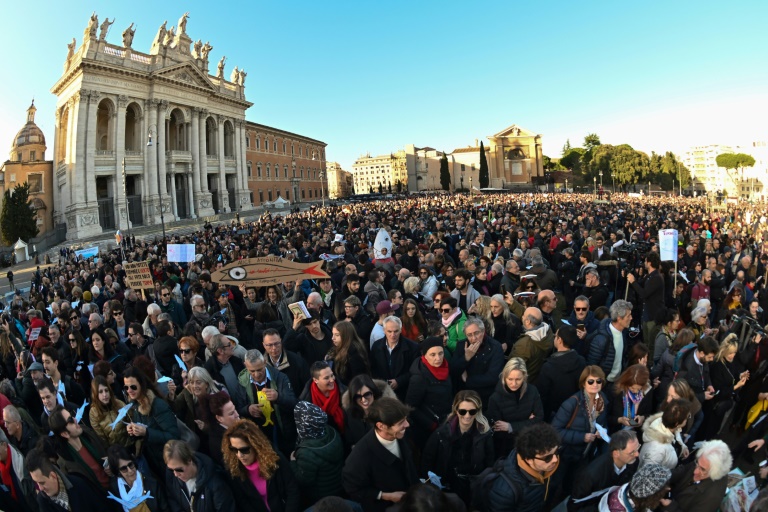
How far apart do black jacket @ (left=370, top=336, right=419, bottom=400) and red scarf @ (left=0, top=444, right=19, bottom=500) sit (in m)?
3.04

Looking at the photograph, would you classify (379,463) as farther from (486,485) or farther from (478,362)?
(478,362)

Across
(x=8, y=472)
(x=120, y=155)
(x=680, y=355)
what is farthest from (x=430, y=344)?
(x=120, y=155)

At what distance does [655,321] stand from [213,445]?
5688 millimetres

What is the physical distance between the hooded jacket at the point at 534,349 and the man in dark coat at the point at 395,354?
1.01 metres

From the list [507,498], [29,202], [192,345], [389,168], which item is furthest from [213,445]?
[389,168]

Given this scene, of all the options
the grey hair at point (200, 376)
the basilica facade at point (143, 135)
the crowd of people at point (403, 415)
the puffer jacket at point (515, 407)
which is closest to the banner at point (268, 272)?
the crowd of people at point (403, 415)

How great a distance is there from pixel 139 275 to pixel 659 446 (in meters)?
8.57

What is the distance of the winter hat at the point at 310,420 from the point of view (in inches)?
128

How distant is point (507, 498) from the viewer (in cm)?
289

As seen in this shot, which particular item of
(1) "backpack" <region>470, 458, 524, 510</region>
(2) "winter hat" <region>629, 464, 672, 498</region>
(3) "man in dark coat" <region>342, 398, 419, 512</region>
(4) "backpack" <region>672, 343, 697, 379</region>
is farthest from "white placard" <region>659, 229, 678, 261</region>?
(3) "man in dark coat" <region>342, 398, 419, 512</region>

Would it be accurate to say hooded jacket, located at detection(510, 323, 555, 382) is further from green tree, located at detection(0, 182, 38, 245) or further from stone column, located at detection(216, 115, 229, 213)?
stone column, located at detection(216, 115, 229, 213)

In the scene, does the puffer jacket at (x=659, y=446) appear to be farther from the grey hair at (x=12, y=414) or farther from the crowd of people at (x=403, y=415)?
the grey hair at (x=12, y=414)

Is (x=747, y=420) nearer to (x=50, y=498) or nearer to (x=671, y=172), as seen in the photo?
(x=50, y=498)

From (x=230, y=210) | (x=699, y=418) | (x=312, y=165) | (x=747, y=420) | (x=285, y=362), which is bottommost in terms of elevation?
(x=747, y=420)
